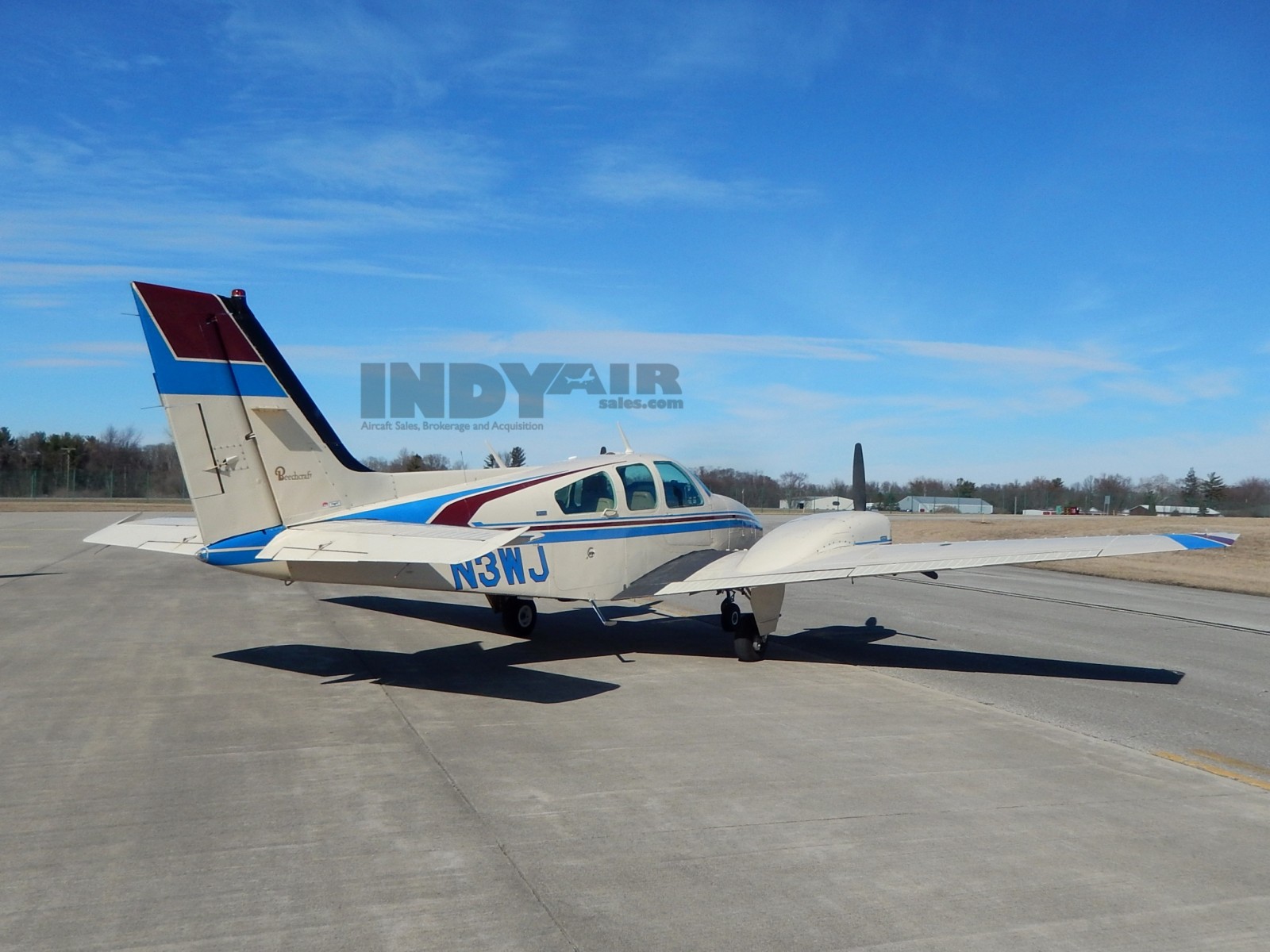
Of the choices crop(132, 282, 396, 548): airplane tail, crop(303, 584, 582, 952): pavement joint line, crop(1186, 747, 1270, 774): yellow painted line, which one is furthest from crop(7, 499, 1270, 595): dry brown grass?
crop(132, 282, 396, 548): airplane tail

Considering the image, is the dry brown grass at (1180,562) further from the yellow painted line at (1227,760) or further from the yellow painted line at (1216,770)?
the yellow painted line at (1216,770)

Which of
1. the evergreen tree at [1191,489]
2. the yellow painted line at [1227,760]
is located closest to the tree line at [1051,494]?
the evergreen tree at [1191,489]

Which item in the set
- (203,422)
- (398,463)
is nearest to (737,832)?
(203,422)

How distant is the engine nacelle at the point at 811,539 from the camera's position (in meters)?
11.2

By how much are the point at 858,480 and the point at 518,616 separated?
609 centimetres

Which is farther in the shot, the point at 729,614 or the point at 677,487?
the point at 729,614

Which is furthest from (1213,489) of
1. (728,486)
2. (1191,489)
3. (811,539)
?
(811,539)

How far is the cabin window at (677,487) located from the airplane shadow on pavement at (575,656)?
189cm

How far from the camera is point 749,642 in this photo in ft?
36.7

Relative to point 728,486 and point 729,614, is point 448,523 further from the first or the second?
point 728,486

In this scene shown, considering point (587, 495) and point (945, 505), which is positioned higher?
point (587, 495)

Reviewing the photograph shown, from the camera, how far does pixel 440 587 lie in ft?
31.7

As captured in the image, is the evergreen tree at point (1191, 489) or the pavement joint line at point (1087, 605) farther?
the evergreen tree at point (1191, 489)

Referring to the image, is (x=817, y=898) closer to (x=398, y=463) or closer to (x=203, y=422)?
(x=203, y=422)
